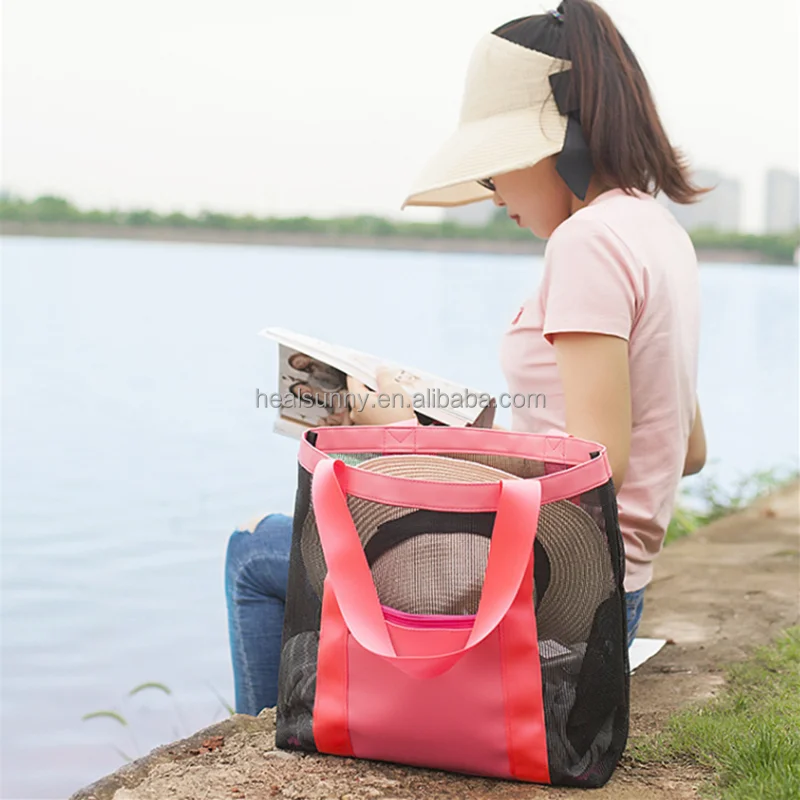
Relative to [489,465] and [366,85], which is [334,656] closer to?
[489,465]

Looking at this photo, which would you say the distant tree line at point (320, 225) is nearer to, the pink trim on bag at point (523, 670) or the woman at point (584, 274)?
the woman at point (584, 274)

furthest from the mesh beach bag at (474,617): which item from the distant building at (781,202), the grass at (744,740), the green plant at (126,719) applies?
the distant building at (781,202)

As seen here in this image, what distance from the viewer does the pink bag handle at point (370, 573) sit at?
838mm

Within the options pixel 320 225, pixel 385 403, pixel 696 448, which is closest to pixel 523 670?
pixel 385 403

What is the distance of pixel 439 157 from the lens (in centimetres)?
132

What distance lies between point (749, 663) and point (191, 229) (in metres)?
6.40

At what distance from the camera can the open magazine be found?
1176 mm

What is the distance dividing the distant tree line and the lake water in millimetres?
222

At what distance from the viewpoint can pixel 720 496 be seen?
9.96ft

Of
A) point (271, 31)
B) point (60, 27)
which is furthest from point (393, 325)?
point (60, 27)

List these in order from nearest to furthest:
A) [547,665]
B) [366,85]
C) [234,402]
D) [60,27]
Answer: [547,665] → [234,402] → [366,85] → [60,27]

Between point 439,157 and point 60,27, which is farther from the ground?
point 60,27

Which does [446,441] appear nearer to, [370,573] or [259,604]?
[370,573]

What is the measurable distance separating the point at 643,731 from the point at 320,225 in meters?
5.87
